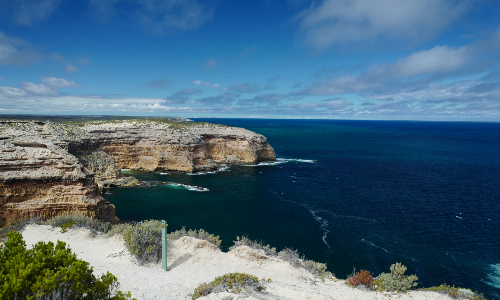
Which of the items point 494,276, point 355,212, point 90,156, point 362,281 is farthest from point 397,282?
point 90,156

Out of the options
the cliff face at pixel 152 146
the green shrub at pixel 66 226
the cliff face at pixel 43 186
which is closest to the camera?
the green shrub at pixel 66 226

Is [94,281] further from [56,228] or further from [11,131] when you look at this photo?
[11,131]

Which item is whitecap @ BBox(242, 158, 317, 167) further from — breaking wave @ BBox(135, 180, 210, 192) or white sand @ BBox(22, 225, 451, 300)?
white sand @ BBox(22, 225, 451, 300)

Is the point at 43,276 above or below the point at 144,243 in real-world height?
above

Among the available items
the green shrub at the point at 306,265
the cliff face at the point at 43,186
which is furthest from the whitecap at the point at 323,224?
the cliff face at the point at 43,186

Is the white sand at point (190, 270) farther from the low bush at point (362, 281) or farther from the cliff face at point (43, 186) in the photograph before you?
the cliff face at point (43, 186)

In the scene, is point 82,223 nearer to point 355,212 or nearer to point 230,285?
point 230,285
